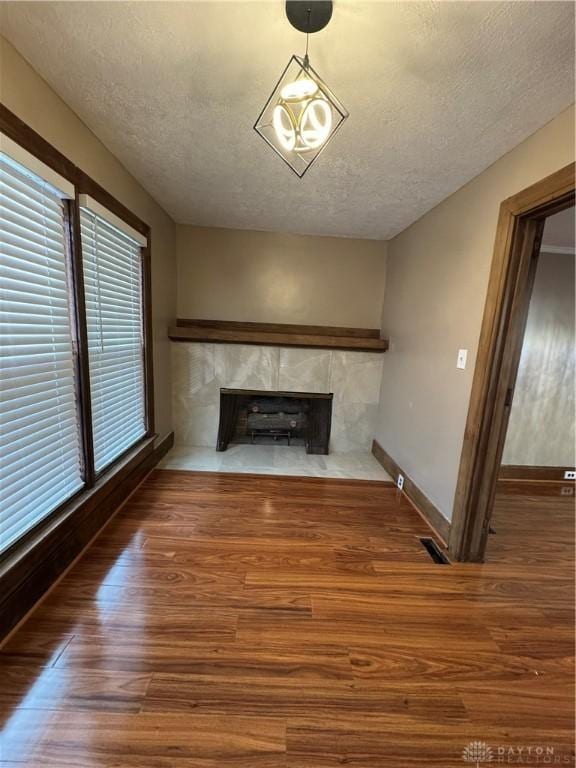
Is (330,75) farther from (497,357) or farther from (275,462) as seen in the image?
(275,462)

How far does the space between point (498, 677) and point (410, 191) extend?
2743mm

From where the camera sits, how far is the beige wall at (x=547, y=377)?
2.64 meters

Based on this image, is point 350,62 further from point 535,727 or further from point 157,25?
point 535,727

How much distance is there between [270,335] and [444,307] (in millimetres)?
1657

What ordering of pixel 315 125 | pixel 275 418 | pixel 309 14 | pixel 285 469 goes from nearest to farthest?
pixel 309 14
pixel 315 125
pixel 285 469
pixel 275 418

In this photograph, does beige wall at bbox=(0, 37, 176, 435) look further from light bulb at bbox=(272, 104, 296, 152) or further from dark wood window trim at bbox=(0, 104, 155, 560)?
light bulb at bbox=(272, 104, 296, 152)

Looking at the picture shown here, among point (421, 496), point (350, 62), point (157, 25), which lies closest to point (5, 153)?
point (157, 25)

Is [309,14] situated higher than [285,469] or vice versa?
[309,14]

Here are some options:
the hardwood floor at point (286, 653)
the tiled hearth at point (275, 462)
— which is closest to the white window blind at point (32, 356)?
the hardwood floor at point (286, 653)

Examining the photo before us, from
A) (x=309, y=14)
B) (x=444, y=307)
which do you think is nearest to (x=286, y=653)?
(x=444, y=307)

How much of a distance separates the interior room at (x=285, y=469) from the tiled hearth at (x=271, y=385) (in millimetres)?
433

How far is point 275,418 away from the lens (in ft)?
11.6

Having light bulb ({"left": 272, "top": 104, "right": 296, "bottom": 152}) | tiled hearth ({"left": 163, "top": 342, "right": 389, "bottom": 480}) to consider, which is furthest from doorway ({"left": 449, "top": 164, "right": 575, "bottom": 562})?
tiled hearth ({"left": 163, "top": 342, "right": 389, "bottom": 480})

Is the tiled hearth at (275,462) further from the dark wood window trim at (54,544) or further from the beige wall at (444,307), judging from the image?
the dark wood window trim at (54,544)
